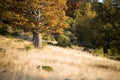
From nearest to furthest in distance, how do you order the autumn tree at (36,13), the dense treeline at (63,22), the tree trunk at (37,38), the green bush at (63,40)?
the autumn tree at (36,13), the dense treeline at (63,22), the tree trunk at (37,38), the green bush at (63,40)

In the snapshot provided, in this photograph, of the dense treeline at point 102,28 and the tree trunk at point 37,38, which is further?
the dense treeline at point 102,28

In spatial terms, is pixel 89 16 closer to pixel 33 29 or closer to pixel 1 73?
pixel 33 29

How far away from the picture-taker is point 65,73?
946cm

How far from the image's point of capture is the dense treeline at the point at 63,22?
2223 cm

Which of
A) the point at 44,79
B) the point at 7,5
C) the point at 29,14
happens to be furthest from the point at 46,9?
the point at 44,79

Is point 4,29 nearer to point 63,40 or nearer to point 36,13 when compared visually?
point 63,40

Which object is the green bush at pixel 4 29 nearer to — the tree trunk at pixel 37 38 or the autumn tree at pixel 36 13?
the autumn tree at pixel 36 13

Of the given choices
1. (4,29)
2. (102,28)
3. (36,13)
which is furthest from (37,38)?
(102,28)

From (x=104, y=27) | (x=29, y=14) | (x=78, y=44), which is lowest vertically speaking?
(x=78, y=44)

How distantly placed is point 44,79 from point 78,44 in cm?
3087

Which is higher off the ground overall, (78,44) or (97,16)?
(97,16)

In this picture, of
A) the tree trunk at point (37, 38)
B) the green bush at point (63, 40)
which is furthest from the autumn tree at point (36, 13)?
the green bush at point (63, 40)

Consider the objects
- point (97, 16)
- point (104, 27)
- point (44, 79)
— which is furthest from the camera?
point (97, 16)

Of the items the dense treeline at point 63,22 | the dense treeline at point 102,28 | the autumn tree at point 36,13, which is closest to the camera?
the autumn tree at point 36,13
